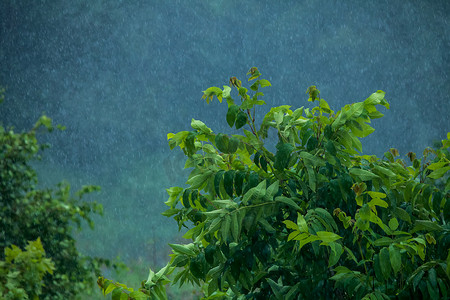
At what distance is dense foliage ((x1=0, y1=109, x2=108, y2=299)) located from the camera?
13.7 ft

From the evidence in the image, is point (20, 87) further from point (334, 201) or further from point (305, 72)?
point (334, 201)

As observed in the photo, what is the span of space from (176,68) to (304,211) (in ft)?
49.4

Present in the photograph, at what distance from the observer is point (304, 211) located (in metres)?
1.27

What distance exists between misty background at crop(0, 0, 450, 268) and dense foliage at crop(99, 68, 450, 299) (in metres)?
11.2

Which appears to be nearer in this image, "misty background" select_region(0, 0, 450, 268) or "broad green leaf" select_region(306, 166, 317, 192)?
"broad green leaf" select_region(306, 166, 317, 192)

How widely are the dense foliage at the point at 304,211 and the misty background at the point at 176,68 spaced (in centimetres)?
1125

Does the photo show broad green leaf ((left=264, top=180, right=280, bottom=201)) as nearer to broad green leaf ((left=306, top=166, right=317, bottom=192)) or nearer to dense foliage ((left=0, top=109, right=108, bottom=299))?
broad green leaf ((left=306, top=166, right=317, bottom=192))

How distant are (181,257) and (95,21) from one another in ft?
53.3

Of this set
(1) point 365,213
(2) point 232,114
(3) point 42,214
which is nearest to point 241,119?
(2) point 232,114

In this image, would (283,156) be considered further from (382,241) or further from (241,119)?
(382,241)

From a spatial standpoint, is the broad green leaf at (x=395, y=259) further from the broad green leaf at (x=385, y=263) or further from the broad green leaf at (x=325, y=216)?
the broad green leaf at (x=325, y=216)

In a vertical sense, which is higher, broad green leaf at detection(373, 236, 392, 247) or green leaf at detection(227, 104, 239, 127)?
green leaf at detection(227, 104, 239, 127)

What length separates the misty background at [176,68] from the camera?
1383 cm

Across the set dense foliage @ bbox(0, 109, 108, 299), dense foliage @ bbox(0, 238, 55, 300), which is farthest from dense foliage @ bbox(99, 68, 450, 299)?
dense foliage @ bbox(0, 109, 108, 299)
